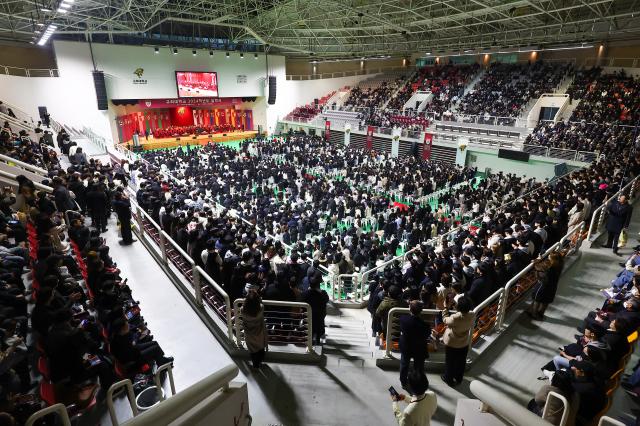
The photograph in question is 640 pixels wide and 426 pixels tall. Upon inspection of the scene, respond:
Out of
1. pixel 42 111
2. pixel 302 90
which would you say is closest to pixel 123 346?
pixel 42 111

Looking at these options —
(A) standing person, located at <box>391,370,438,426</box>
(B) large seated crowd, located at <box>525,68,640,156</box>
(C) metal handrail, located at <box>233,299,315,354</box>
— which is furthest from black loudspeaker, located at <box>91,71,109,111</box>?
(A) standing person, located at <box>391,370,438,426</box>

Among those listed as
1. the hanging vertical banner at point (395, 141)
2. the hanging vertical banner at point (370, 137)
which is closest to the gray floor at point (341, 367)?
the hanging vertical banner at point (395, 141)

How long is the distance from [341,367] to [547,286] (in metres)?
3.35

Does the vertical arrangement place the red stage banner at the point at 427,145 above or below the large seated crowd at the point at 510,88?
below

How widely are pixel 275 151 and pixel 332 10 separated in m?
10.2

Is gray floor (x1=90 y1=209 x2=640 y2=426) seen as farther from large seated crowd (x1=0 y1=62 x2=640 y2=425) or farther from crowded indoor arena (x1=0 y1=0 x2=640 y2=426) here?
large seated crowd (x1=0 y1=62 x2=640 y2=425)

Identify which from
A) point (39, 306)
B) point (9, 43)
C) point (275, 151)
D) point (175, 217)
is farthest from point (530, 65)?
point (9, 43)

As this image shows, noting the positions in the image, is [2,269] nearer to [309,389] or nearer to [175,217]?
[175,217]

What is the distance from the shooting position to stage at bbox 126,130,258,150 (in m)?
26.8

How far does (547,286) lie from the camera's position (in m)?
5.26

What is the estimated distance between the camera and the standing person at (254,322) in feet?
13.4

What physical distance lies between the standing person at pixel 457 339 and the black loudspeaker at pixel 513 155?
17.7 m

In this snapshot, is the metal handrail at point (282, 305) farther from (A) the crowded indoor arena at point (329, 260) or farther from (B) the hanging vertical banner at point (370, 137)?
(B) the hanging vertical banner at point (370, 137)

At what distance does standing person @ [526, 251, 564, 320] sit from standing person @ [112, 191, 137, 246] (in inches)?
299
